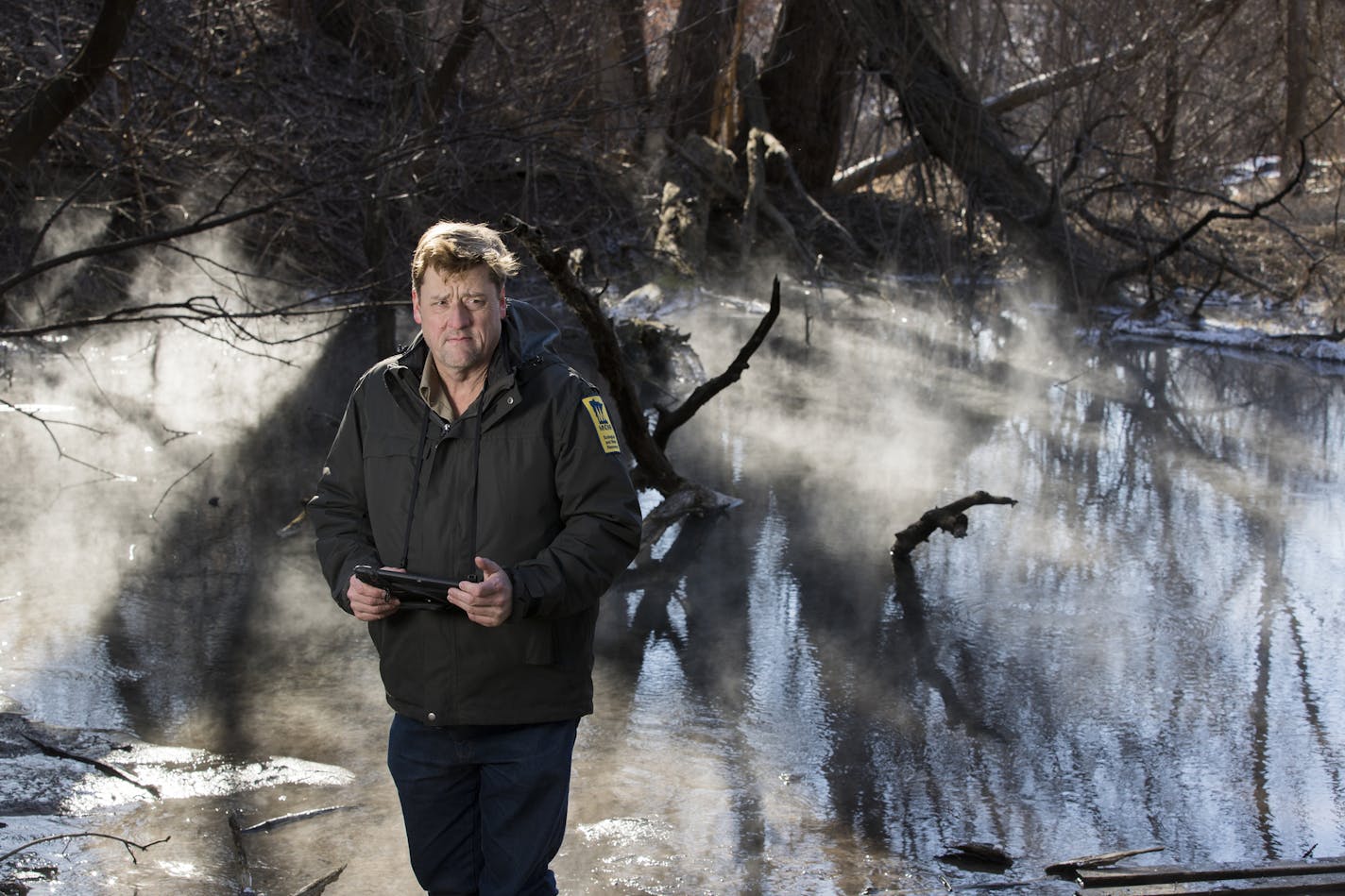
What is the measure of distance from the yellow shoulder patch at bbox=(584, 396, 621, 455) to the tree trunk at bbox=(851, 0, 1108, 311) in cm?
1057

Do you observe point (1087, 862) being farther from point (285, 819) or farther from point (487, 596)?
point (285, 819)

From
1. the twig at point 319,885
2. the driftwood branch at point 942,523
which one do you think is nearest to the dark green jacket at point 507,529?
the twig at point 319,885

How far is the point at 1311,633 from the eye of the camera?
5973 millimetres

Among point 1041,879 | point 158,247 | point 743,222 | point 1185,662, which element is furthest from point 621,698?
point 743,222

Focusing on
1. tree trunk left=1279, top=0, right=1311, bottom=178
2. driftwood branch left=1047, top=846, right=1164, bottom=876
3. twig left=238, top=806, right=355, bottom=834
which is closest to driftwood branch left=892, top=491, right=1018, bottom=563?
driftwood branch left=1047, top=846, right=1164, bottom=876

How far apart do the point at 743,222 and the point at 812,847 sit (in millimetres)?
11666

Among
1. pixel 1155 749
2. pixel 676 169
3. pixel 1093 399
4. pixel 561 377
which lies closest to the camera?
pixel 561 377

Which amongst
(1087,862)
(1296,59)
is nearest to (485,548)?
(1087,862)

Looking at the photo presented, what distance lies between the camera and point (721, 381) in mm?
7320

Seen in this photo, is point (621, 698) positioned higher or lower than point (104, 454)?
lower

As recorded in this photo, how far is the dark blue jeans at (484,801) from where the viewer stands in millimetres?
2729

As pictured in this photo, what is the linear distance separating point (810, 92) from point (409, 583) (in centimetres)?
1466

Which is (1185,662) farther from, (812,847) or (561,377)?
(561,377)

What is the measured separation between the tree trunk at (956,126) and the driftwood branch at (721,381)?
19.8ft
